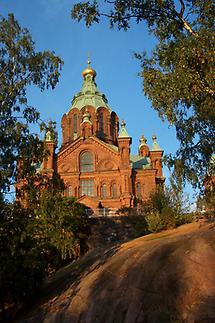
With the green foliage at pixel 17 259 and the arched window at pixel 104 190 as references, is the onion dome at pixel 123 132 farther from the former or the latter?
the green foliage at pixel 17 259

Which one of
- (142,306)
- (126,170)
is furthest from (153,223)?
(126,170)

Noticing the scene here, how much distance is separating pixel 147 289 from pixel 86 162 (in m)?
38.5

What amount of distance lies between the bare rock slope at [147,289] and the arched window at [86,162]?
33.5 meters

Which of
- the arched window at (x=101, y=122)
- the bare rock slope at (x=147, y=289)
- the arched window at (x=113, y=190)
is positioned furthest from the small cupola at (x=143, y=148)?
the bare rock slope at (x=147, y=289)

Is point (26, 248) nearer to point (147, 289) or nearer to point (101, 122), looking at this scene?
point (147, 289)

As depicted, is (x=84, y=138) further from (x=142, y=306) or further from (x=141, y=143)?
(x=142, y=306)

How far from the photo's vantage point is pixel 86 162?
50094 mm

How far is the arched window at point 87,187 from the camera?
159ft

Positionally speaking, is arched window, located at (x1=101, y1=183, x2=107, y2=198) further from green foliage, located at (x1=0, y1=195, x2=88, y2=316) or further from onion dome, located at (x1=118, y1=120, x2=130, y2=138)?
green foliage, located at (x1=0, y1=195, x2=88, y2=316)

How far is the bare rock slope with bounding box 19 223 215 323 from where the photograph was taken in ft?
35.1

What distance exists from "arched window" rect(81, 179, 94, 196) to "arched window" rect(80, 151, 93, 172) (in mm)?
1493

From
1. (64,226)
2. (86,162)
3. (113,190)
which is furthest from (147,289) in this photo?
(86,162)

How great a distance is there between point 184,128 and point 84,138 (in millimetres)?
37621

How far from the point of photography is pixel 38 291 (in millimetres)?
18203
